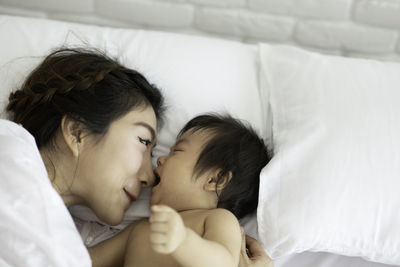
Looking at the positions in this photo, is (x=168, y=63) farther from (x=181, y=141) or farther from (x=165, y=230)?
(x=165, y=230)

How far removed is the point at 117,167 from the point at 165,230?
1.08ft

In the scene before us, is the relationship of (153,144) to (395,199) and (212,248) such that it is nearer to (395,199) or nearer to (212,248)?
(212,248)

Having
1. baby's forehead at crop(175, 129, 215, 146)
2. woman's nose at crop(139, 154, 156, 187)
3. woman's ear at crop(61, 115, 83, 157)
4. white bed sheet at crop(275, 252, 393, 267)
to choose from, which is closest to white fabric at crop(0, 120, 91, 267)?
woman's ear at crop(61, 115, 83, 157)

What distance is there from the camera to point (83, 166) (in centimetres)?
100

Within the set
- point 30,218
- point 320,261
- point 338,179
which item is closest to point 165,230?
point 30,218

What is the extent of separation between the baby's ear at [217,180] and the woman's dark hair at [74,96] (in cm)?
23

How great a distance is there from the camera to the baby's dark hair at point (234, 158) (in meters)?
1.04

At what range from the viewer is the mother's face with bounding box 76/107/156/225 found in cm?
99

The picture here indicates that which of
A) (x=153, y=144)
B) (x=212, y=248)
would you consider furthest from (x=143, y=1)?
(x=212, y=248)

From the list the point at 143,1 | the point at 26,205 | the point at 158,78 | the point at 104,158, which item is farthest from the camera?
the point at 143,1

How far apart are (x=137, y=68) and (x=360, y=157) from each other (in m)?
0.59

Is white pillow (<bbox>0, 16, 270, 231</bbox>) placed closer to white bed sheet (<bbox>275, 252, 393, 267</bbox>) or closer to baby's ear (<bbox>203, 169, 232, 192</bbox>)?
baby's ear (<bbox>203, 169, 232, 192</bbox>)

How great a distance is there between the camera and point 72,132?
986mm

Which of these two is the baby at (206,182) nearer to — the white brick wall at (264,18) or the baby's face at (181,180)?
the baby's face at (181,180)
